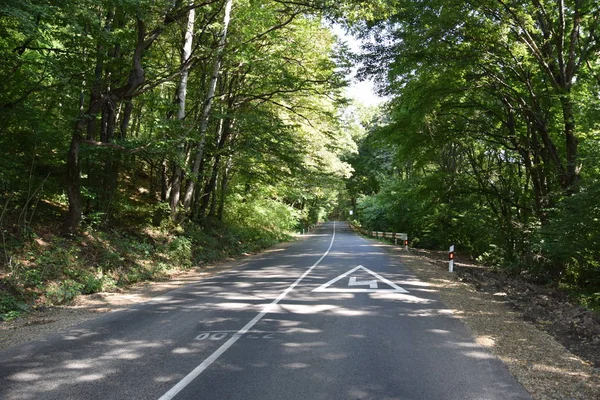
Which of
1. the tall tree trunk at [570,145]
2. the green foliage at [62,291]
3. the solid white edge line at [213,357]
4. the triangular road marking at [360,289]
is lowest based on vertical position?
the green foliage at [62,291]

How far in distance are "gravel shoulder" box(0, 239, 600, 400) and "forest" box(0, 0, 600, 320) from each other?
2.69 feet

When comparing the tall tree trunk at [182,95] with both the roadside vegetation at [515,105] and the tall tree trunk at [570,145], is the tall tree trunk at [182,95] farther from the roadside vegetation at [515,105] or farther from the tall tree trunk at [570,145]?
the tall tree trunk at [570,145]

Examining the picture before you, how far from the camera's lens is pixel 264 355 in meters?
5.23

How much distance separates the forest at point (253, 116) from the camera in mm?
10180

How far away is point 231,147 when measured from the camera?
762 inches

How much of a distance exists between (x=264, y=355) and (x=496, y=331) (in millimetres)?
3802

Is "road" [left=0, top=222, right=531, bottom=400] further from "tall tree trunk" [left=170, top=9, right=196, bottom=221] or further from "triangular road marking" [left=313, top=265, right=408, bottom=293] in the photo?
"tall tree trunk" [left=170, top=9, right=196, bottom=221]

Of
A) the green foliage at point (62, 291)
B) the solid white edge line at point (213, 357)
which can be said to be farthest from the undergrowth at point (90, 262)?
the solid white edge line at point (213, 357)

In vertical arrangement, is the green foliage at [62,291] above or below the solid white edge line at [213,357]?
below

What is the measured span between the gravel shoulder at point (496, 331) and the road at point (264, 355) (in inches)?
10.8

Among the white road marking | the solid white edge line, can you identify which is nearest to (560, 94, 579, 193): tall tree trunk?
the white road marking

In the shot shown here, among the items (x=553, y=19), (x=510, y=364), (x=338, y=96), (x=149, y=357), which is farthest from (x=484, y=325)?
(x=338, y=96)

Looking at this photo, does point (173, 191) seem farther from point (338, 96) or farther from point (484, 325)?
point (484, 325)

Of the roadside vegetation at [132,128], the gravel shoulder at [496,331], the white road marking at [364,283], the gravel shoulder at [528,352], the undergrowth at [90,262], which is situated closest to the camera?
the gravel shoulder at [528,352]
